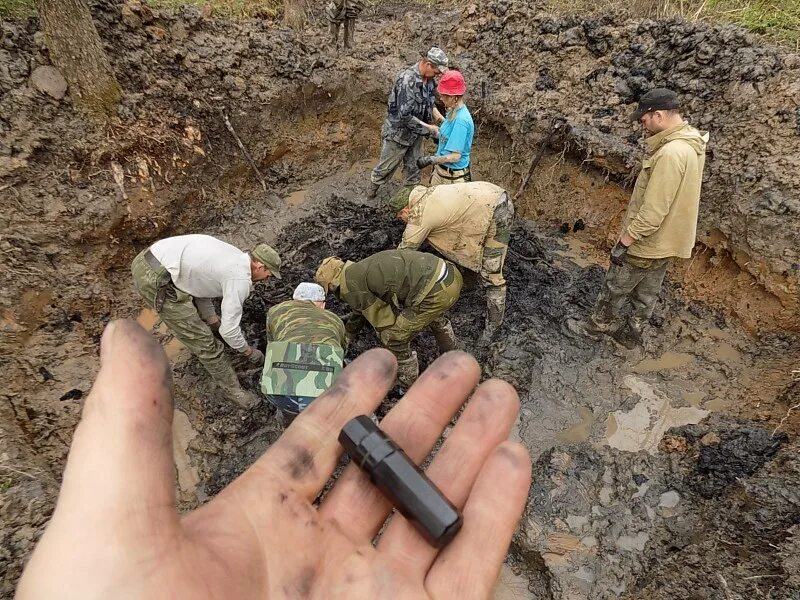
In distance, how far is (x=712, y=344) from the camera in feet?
14.5

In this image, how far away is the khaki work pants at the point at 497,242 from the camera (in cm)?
438

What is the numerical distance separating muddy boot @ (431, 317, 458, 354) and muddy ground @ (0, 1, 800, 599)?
266 mm

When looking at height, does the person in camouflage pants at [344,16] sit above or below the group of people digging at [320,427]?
above

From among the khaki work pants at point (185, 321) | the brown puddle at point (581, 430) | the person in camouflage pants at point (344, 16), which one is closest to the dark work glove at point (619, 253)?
the brown puddle at point (581, 430)

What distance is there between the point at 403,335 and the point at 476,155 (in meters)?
3.71

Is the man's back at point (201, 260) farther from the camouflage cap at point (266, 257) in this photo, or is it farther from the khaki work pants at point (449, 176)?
the khaki work pants at point (449, 176)

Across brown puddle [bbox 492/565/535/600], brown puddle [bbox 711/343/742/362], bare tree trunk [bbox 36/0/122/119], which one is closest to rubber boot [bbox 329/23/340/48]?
bare tree trunk [bbox 36/0/122/119]

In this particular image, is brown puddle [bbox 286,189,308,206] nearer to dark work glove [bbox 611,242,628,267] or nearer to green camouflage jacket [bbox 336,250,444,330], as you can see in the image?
green camouflage jacket [bbox 336,250,444,330]

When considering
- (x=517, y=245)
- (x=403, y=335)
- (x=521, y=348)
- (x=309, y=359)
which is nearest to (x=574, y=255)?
(x=517, y=245)

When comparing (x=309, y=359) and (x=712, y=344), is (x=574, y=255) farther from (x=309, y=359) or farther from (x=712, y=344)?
(x=309, y=359)

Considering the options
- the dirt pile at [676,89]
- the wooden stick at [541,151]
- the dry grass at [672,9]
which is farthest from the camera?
the wooden stick at [541,151]

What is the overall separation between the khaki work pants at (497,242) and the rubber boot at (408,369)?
3.73 feet

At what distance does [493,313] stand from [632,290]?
1363 mm

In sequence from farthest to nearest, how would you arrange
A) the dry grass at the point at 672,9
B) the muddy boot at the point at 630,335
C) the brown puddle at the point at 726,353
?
the dry grass at the point at 672,9 → the muddy boot at the point at 630,335 → the brown puddle at the point at 726,353
